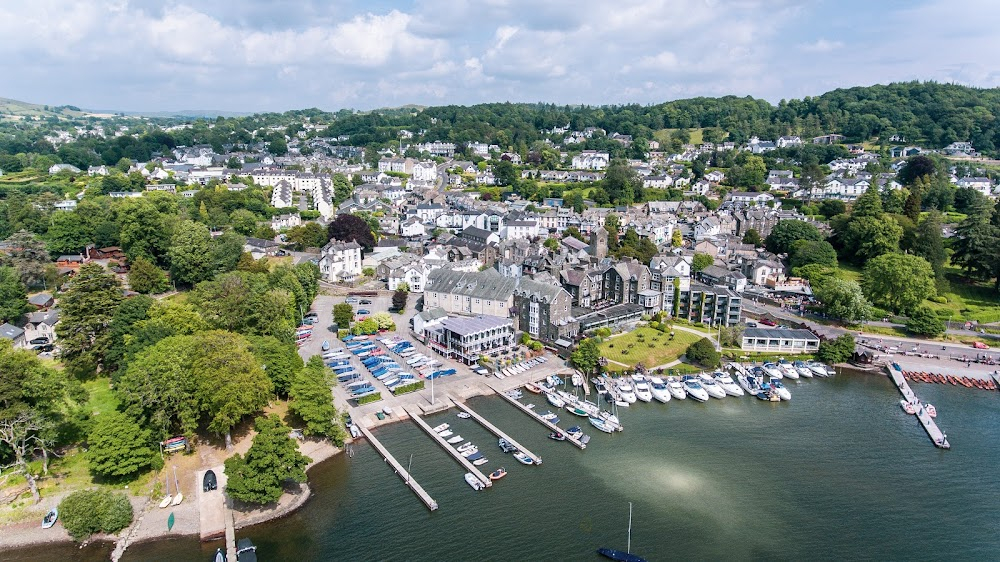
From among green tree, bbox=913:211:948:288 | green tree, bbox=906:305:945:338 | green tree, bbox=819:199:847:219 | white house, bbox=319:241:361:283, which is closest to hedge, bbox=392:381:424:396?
white house, bbox=319:241:361:283

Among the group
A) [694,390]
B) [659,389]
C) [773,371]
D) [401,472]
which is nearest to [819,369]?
[773,371]

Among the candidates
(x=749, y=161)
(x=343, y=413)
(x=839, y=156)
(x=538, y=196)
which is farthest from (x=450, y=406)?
(x=839, y=156)

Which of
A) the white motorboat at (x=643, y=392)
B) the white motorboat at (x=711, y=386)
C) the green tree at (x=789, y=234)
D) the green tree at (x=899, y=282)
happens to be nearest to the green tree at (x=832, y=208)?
the green tree at (x=789, y=234)

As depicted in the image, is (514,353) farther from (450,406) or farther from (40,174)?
(40,174)

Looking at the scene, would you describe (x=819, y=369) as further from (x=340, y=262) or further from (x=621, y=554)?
(x=340, y=262)

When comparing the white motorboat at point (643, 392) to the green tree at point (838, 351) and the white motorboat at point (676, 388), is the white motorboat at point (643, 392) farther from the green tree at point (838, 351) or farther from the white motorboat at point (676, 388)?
the green tree at point (838, 351)
